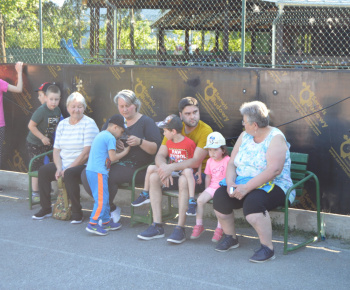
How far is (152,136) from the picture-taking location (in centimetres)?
585

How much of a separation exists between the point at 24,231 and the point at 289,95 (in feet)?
10.3

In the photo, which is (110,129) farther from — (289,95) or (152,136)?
(289,95)

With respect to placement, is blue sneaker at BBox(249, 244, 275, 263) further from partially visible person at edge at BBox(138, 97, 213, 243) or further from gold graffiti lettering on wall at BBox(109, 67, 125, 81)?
gold graffiti lettering on wall at BBox(109, 67, 125, 81)

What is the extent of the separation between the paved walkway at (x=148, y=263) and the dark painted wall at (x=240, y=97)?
2.77ft

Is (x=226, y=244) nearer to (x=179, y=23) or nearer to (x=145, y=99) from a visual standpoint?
(x=145, y=99)

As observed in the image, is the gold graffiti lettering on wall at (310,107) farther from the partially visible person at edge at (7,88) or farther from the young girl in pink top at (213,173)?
the partially visible person at edge at (7,88)

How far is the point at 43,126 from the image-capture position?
6812 mm

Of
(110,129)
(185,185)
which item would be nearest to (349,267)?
(185,185)

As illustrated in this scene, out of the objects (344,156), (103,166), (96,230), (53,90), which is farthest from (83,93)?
(344,156)

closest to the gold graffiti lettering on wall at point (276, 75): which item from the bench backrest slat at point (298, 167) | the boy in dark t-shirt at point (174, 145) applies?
the bench backrest slat at point (298, 167)

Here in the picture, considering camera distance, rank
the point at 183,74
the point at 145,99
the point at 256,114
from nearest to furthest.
A: the point at 256,114
the point at 183,74
the point at 145,99

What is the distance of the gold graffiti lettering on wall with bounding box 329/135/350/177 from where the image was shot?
5.32 meters

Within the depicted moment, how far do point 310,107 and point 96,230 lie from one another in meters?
2.53

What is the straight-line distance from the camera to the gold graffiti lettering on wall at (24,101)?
24.8ft
